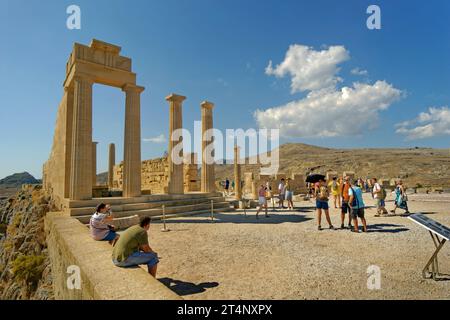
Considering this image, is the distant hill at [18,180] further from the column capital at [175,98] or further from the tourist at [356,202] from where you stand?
the tourist at [356,202]

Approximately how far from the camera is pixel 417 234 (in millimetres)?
7625

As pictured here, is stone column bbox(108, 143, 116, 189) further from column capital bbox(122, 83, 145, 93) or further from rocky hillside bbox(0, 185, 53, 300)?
column capital bbox(122, 83, 145, 93)

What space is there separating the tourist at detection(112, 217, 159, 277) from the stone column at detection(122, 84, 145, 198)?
8.20 metres

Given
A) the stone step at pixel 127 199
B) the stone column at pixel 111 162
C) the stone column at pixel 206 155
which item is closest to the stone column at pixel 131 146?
the stone step at pixel 127 199

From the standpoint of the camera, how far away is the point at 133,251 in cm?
411

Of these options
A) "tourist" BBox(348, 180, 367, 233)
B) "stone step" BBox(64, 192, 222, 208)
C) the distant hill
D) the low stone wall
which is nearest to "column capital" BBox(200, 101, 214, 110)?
"stone step" BBox(64, 192, 222, 208)

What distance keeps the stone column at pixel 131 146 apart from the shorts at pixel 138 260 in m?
8.39

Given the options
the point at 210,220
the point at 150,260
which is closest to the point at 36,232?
the point at 210,220

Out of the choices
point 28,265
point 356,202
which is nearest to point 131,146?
point 28,265

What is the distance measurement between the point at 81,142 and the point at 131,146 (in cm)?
214

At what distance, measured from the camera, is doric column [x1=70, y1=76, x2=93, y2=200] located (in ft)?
34.3

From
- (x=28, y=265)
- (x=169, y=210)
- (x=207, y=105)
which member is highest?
(x=207, y=105)

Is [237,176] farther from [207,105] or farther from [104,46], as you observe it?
[104,46]
